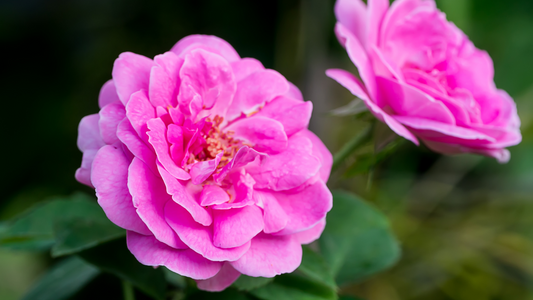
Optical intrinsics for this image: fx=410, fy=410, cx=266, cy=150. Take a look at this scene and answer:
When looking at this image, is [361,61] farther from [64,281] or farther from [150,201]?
[64,281]

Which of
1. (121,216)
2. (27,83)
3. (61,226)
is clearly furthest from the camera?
(27,83)

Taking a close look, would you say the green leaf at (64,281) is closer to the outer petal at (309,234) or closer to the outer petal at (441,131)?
the outer petal at (309,234)

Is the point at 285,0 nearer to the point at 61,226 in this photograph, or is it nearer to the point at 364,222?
the point at 364,222

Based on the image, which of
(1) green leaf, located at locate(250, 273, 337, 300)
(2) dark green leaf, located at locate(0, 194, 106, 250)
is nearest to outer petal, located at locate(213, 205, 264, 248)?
(1) green leaf, located at locate(250, 273, 337, 300)

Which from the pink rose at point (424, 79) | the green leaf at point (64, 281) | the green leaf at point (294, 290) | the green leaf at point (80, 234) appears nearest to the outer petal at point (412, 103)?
the pink rose at point (424, 79)

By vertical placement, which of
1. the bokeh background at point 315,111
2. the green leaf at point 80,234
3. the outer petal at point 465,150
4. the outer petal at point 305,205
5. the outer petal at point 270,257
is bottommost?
the bokeh background at point 315,111

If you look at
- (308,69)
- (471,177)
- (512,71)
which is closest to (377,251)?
(308,69)
